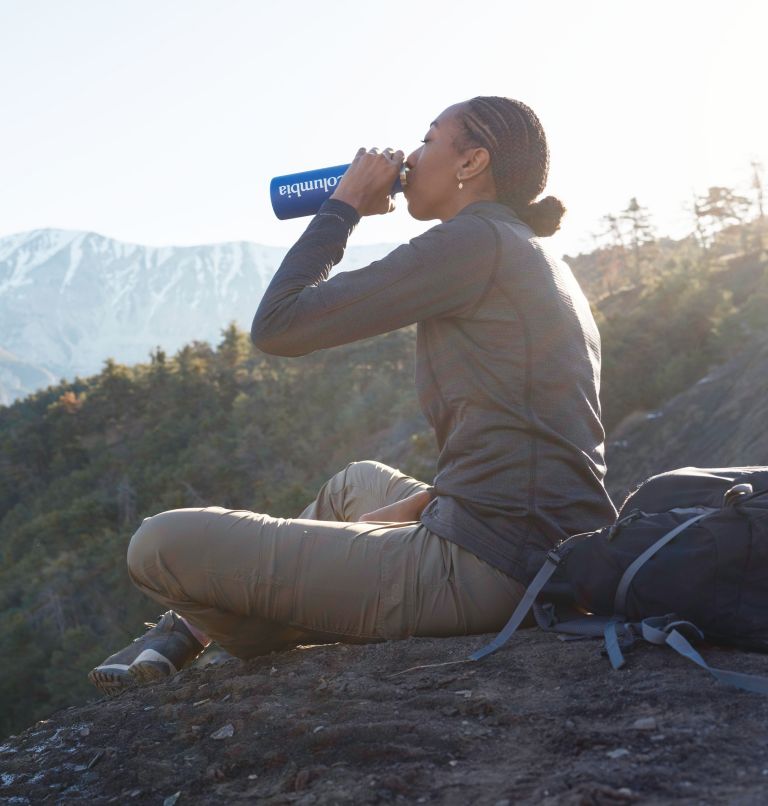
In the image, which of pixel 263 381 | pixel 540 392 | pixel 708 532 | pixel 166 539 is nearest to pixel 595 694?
pixel 708 532

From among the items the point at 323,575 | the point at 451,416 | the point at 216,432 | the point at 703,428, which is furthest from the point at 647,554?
the point at 216,432

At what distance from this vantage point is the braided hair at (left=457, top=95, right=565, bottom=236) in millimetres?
2635

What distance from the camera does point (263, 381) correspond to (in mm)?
30062

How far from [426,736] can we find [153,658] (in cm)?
132

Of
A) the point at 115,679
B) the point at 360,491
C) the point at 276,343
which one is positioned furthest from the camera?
the point at 360,491

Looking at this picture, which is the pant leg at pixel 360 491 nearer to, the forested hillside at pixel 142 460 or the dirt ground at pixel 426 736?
the dirt ground at pixel 426 736

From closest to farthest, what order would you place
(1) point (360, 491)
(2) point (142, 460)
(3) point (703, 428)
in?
(1) point (360, 491)
(3) point (703, 428)
(2) point (142, 460)

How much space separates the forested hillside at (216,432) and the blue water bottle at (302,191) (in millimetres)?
12310

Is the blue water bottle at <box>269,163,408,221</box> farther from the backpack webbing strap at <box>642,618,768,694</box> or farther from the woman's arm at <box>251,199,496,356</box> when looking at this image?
the backpack webbing strap at <box>642,618,768,694</box>

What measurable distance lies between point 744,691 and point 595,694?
0.31 m

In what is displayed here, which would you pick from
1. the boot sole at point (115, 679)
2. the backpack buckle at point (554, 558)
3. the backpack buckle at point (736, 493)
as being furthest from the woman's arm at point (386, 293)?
the boot sole at point (115, 679)

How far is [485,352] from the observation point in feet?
7.97

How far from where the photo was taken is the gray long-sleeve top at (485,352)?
2.35 meters

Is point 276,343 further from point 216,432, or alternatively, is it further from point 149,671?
point 216,432
